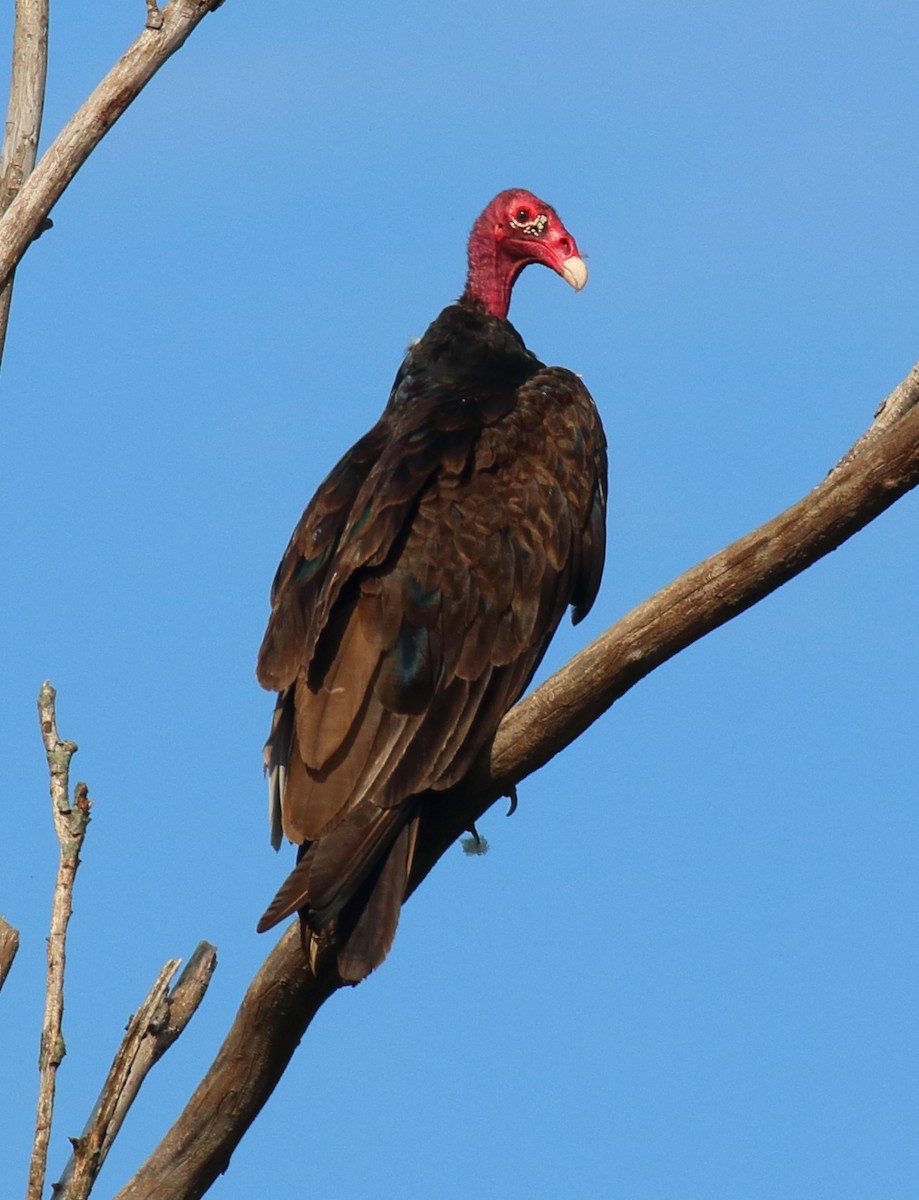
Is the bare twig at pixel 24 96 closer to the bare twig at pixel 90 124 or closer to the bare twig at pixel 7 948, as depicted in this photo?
the bare twig at pixel 90 124

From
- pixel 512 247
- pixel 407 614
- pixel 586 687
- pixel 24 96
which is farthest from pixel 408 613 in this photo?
pixel 512 247

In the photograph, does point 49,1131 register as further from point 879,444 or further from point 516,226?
point 516,226

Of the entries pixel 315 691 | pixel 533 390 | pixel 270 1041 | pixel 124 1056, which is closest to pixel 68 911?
pixel 124 1056

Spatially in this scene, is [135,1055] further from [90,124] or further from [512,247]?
[512,247]

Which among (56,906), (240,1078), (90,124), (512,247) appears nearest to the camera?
(56,906)

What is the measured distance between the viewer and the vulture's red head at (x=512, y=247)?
6.84m

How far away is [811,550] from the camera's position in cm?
393

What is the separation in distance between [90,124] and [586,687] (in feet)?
6.19

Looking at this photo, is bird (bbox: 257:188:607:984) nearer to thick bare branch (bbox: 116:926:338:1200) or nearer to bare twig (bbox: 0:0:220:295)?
thick bare branch (bbox: 116:926:338:1200)

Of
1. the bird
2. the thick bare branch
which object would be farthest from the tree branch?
the bird

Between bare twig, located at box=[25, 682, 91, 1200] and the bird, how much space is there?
56 cm

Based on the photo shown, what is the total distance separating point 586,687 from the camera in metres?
4.05

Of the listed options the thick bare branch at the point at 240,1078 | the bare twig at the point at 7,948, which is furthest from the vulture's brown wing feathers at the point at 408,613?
the bare twig at the point at 7,948

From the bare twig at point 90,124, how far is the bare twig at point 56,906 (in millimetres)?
1232
